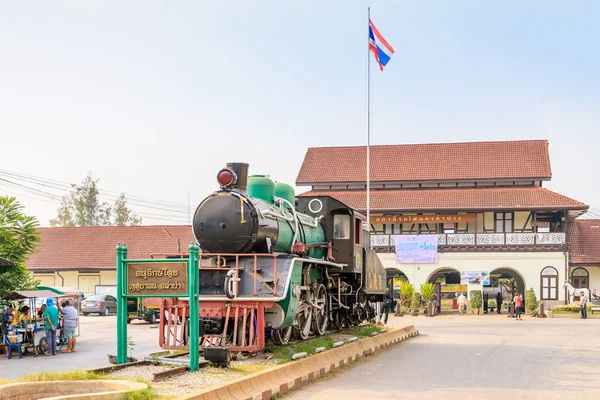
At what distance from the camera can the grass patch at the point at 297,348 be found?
13883 mm

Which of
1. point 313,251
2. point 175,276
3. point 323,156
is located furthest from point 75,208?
point 175,276

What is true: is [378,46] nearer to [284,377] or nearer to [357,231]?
[357,231]

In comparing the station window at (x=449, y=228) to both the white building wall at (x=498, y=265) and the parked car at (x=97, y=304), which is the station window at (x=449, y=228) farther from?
the parked car at (x=97, y=304)

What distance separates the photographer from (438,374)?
Result: 46.9 ft

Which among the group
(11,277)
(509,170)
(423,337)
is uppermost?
(509,170)

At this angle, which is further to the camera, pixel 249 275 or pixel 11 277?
pixel 11 277

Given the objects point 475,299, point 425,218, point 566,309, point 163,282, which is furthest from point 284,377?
point 425,218

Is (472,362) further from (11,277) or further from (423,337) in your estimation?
(11,277)

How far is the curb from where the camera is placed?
1024cm

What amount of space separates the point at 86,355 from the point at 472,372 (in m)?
9.73

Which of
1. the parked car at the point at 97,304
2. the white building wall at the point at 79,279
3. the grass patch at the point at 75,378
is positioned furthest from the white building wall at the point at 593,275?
the grass patch at the point at 75,378

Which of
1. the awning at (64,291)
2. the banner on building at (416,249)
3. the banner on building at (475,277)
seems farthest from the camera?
the banner on building at (416,249)

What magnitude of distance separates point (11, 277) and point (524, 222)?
3250cm

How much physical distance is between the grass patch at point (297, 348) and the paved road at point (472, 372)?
2.47 ft
